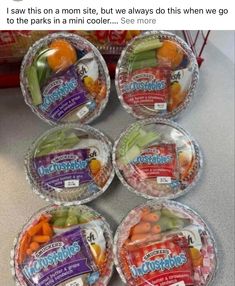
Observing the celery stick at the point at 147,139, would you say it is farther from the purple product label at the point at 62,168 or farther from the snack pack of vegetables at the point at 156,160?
the purple product label at the point at 62,168

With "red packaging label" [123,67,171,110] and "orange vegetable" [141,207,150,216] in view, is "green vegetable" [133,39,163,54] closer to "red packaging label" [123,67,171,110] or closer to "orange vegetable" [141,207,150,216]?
"red packaging label" [123,67,171,110]

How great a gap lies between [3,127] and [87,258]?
1.45 ft

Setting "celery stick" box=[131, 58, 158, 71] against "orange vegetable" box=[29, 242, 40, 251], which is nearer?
"orange vegetable" box=[29, 242, 40, 251]

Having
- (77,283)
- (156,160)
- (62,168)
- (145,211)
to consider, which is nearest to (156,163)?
(156,160)

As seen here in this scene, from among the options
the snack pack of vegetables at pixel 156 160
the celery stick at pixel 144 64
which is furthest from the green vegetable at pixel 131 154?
the celery stick at pixel 144 64

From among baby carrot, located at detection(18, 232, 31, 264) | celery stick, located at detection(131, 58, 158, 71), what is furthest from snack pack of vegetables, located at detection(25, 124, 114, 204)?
celery stick, located at detection(131, 58, 158, 71)

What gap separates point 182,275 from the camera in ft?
2.70

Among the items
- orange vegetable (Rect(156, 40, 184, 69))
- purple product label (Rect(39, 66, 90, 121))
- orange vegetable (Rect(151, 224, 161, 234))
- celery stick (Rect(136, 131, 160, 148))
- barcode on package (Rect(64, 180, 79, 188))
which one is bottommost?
orange vegetable (Rect(151, 224, 161, 234))

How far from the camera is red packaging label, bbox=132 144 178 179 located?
3.04ft

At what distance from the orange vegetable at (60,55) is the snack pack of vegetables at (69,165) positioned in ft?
0.55

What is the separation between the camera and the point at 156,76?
3.30 feet

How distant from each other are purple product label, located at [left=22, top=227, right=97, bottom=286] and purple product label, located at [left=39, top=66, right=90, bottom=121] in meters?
0.32
